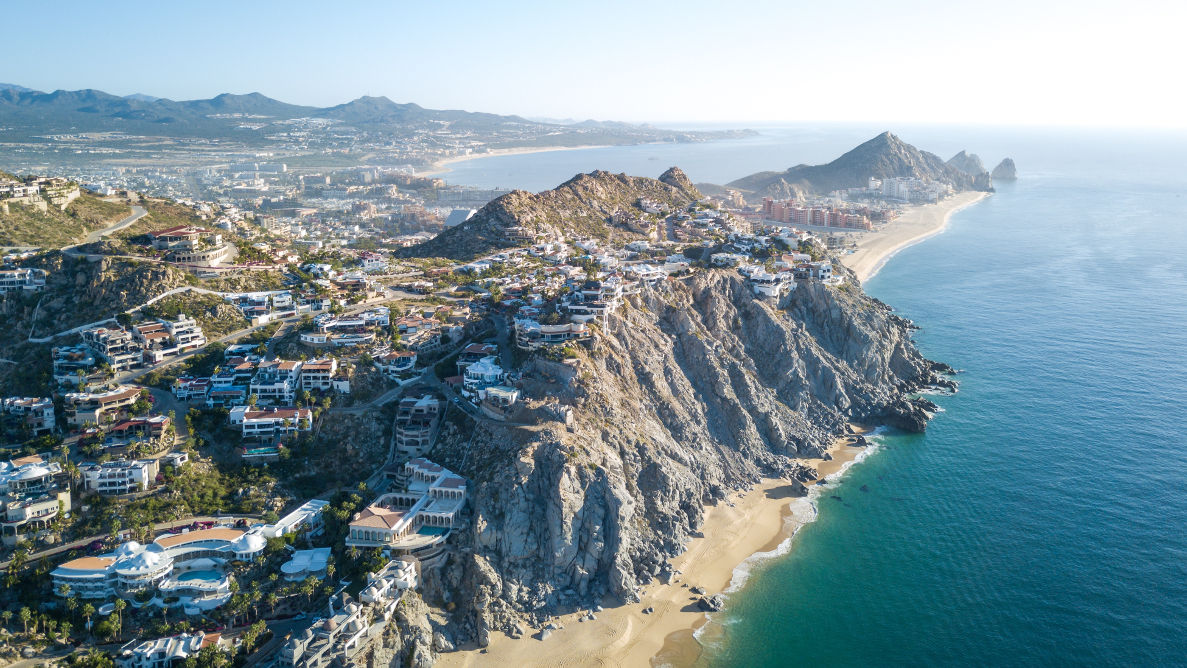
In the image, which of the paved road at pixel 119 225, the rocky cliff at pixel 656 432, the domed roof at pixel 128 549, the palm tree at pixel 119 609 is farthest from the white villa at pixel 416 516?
the paved road at pixel 119 225

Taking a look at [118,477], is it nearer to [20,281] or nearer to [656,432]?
[20,281]

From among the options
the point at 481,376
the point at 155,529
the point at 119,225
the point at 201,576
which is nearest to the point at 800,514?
the point at 481,376

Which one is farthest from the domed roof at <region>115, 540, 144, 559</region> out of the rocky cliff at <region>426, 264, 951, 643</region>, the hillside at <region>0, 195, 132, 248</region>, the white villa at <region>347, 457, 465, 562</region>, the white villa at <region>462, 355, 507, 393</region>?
the hillside at <region>0, 195, 132, 248</region>

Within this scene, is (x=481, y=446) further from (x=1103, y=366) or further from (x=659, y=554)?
(x=1103, y=366)

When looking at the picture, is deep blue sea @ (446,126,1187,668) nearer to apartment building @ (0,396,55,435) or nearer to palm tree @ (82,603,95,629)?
palm tree @ (82,603,95,629)

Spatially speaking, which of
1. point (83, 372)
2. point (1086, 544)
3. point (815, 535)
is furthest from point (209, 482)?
point (1086, 544)
